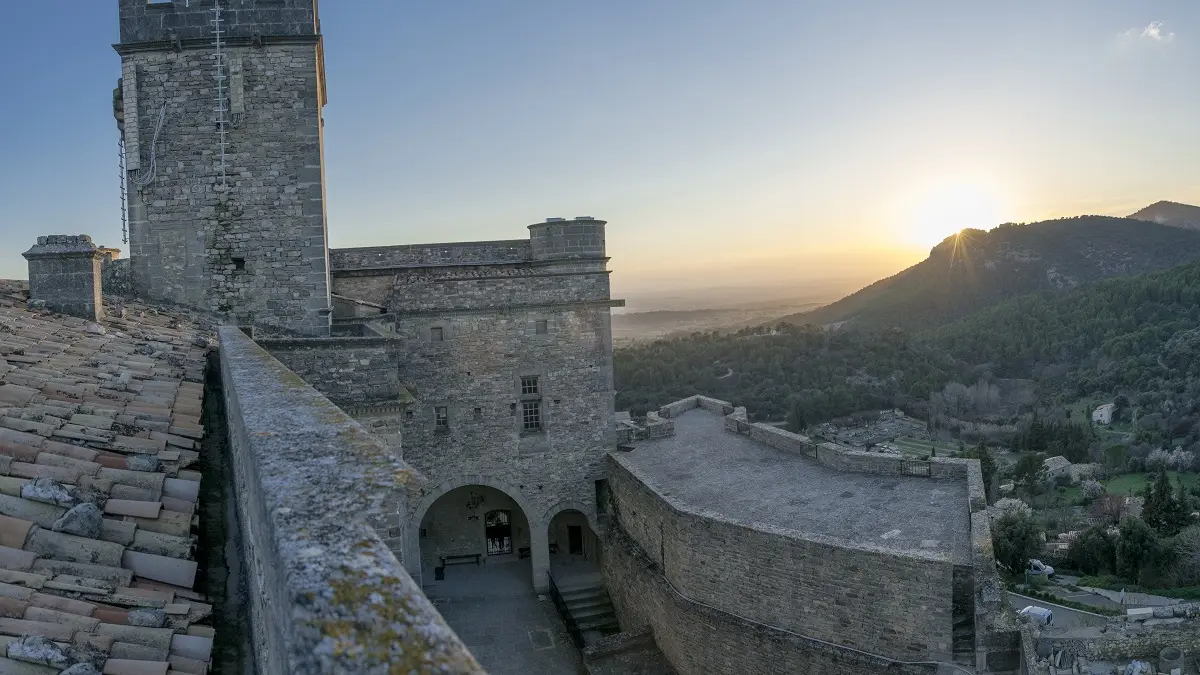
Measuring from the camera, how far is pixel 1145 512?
111 feet

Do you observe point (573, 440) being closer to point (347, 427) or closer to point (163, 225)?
point (163, 225)

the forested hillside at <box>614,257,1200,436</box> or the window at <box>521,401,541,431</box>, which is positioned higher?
the window at <box>521,401,541,431</box>

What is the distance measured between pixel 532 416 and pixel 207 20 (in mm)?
10216

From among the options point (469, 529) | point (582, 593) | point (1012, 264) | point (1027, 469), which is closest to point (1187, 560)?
point (1027, 469)

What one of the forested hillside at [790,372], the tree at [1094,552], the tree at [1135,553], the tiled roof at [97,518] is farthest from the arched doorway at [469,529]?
the forested hillside at [790,372]

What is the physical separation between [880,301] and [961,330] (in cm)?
2420

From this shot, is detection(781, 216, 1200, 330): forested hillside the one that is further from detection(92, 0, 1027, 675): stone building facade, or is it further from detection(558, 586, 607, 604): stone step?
detection(558, 586, 607, 604): stone step

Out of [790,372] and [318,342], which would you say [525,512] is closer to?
[318,342]

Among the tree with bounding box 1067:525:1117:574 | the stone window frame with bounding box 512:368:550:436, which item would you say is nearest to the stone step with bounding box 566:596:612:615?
the stone window frame with bounding box 512:368:550:436

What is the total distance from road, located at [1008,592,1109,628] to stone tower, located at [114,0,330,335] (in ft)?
64.3

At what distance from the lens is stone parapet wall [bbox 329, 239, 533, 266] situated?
19.5 metres

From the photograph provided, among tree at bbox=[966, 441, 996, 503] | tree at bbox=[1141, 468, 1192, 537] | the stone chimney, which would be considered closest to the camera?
the stone chimney

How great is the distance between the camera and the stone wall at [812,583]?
11.4m

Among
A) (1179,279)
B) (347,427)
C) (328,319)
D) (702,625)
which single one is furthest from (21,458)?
(1179,279)
